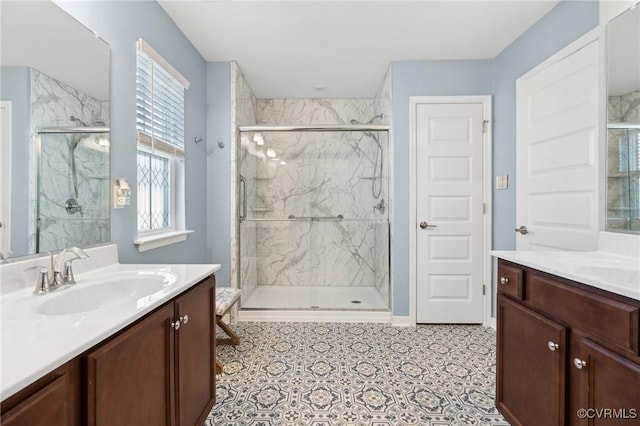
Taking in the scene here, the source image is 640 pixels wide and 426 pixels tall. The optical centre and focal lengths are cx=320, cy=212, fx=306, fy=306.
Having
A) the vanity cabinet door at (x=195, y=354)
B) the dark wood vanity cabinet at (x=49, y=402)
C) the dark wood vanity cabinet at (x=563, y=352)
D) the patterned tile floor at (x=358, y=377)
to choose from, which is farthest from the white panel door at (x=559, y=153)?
the dark wood vanity cabinet at (x=49, y=402)

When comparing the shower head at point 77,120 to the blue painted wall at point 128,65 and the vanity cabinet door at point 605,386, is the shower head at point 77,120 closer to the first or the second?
the blue painted wall at point 128,65

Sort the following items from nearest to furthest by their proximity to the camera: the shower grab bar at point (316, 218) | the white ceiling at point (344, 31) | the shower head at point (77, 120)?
the shower head at point (77, 120)
the white ceiling at point (344, 31)
the shower grab bar at point (316, 218)

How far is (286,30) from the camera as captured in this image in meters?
2.40

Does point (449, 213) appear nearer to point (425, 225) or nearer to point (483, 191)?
point (425, 225)

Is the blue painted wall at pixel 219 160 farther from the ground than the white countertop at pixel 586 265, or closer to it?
farther from the ground

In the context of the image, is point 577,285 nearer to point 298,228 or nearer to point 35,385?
point 35,385

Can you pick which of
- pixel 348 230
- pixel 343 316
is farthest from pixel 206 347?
pixel 348 230

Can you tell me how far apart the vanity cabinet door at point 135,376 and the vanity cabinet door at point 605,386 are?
145cm

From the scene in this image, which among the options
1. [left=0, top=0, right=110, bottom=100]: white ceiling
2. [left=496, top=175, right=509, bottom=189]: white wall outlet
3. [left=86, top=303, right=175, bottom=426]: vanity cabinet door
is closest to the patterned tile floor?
[left=86, top=303, right=175, bottom=426]: vanity cabinet door

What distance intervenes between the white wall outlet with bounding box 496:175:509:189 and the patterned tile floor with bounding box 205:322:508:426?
52.1 inches

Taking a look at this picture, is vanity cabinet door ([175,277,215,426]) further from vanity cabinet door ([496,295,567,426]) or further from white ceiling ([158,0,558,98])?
white ceiling ([158,0,558,98])

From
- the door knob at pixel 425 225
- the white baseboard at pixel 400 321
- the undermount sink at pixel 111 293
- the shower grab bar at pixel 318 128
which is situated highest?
the shower grab bar at pixel 318 128

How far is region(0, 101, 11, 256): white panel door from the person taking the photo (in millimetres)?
1046

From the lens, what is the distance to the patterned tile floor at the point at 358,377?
65.0 inches
